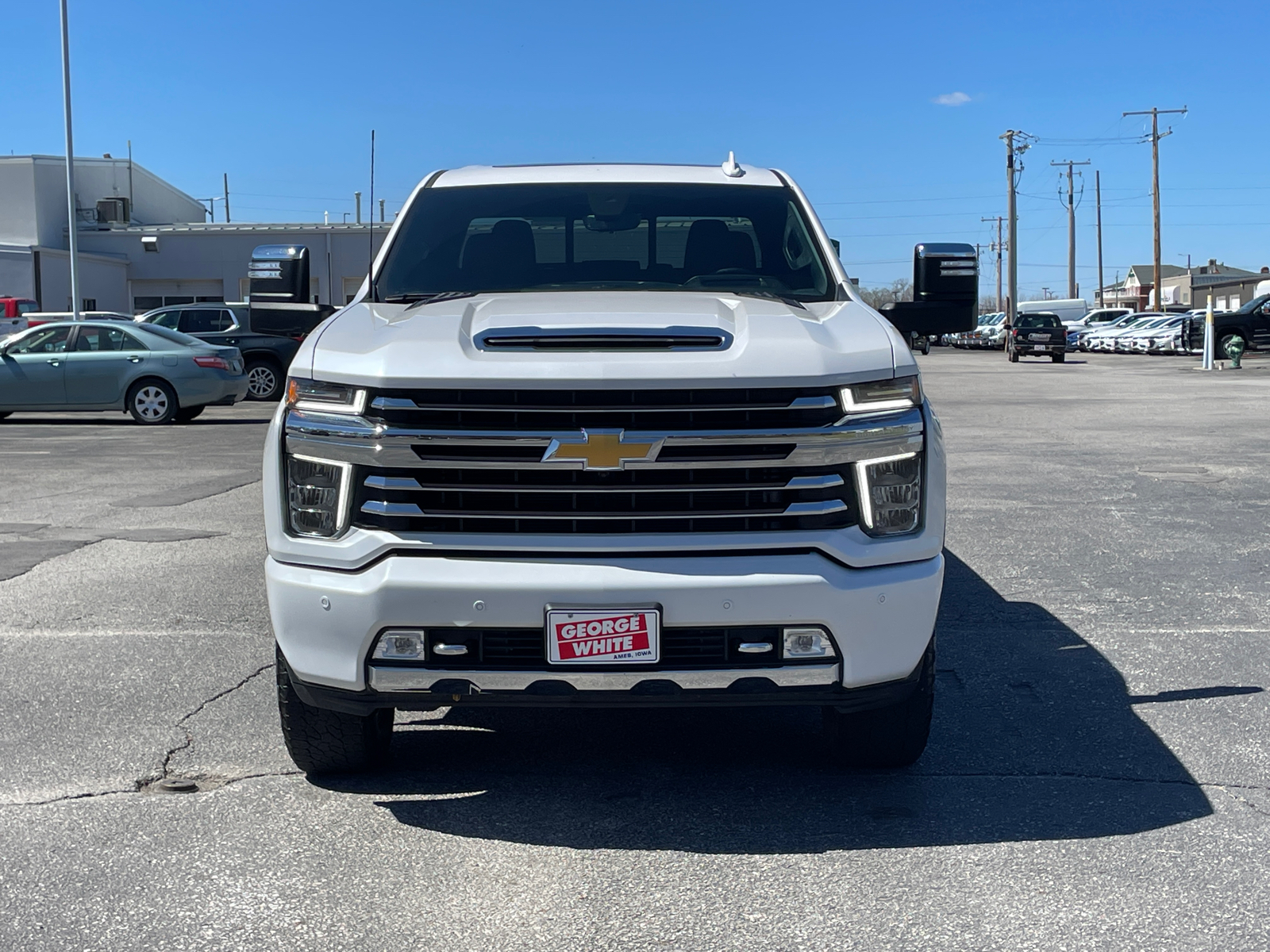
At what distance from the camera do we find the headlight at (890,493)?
13.0 feet

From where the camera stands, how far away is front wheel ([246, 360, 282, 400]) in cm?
2366

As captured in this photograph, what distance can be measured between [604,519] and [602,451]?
19 cm

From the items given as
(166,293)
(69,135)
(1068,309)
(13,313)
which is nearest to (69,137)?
(69,135)

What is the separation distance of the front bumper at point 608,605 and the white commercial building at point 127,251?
39965mm

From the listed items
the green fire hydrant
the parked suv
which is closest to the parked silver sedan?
the parked suv

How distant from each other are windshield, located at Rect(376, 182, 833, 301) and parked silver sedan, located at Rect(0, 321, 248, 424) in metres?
14.3

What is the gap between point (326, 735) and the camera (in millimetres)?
4414

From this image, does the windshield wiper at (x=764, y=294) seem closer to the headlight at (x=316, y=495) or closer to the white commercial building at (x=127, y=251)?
the headlight at (x=316, y=495)

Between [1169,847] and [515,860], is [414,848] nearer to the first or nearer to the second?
[515,860]

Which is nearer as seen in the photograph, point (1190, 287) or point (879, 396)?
point (879, 396)

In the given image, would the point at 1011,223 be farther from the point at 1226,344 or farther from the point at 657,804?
the point at 657,804

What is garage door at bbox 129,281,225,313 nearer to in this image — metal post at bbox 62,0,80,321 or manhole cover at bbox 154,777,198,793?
metal post at bbox 62,0,80,321

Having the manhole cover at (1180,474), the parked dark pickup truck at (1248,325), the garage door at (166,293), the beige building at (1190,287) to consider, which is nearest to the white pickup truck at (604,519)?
the manhole cover at (1180,474)

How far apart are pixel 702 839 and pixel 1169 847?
1.29 m
